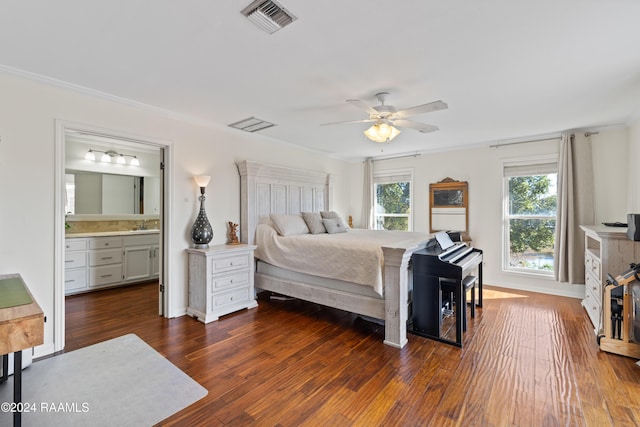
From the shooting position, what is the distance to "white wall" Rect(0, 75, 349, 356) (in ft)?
7.72

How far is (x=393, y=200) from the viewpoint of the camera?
596 centimetres

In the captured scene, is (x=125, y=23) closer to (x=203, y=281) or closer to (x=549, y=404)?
(x=203, y=281)

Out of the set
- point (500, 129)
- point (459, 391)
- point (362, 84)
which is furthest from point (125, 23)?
point (500, 129)

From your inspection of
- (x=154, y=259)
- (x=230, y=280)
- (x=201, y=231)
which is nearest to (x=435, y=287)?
(x=230, y=280)

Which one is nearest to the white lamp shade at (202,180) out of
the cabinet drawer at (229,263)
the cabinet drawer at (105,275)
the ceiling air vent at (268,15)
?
the cabinet drawer at (229,263)

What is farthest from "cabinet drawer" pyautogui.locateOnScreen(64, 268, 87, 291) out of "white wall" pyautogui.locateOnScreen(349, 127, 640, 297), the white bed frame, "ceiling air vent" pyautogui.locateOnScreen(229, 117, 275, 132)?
"white wall" pyautogui.locateOnScreen(349, 127, 640, 297)

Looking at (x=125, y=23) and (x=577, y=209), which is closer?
(x=125, y=23)

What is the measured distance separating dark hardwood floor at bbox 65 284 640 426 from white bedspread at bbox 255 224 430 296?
601mm

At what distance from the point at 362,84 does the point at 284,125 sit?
155 cm

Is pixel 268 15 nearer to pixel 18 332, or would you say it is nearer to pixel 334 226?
pixel 18 332

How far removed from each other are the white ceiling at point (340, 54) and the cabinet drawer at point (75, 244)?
8.92 feet

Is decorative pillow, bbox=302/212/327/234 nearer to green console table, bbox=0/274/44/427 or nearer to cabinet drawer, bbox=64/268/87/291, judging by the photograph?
green console table, bbox=0/274/44/427

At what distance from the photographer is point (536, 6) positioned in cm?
158

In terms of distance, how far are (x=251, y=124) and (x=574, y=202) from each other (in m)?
4.69
